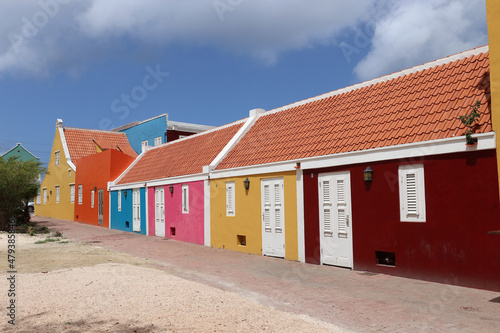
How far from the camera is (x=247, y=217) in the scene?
15.1 metres

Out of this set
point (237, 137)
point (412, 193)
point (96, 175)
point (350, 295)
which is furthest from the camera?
point (96, 175)

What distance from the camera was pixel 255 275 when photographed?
1082 centimetres

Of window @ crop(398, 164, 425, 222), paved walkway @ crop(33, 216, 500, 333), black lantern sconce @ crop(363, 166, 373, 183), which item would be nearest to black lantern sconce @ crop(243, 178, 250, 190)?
paved walkway @ crop(33, 216, 500, 333)

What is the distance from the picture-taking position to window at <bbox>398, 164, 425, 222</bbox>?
384 inches

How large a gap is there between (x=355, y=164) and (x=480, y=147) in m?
3.24

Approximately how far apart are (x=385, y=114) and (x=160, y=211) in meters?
13.3

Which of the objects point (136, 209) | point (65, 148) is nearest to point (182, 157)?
point (136, 209)

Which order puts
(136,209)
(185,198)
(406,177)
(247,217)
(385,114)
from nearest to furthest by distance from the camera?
(406,177) → (385,114) → (247,217) → (185,198) → (136,209)

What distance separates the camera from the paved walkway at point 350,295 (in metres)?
6.59

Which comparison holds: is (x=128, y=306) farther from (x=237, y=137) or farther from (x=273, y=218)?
(x=237, y=137)

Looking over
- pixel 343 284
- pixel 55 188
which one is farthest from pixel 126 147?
pixel 343 284

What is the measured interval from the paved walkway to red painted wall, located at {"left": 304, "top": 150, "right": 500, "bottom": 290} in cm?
37

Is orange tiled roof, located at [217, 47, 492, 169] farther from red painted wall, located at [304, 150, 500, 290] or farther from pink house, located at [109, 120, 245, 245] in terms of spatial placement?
pink house, located at [109, 120, 245, 245]

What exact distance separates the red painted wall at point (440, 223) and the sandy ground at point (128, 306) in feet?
13.4
